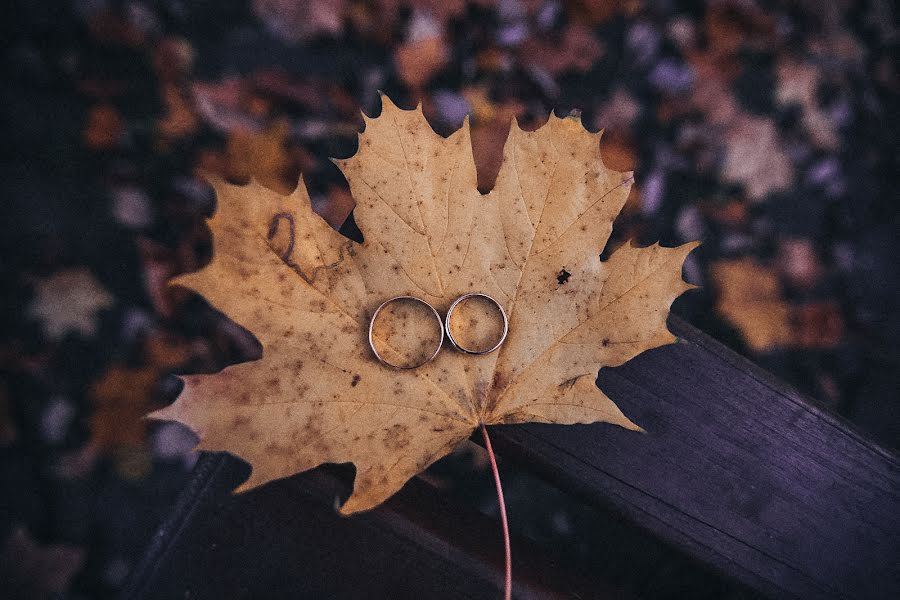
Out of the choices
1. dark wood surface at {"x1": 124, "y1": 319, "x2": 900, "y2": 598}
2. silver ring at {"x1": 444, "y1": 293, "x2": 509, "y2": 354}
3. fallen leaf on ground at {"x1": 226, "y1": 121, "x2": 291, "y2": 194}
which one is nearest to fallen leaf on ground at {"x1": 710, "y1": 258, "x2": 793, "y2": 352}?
dark wood surface at {"x1": 124, "y1": 319, "x2": 900, "y2": 598}

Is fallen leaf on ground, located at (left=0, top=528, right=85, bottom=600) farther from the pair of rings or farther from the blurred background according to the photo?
the pair of rings

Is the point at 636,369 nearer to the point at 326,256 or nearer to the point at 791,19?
the point at 326,256

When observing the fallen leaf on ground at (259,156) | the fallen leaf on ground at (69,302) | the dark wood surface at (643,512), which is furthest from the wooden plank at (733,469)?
the fallen leaf on ground at (69,302)

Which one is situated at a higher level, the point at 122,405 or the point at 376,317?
the point at 376,317

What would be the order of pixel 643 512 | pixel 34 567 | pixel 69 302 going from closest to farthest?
pixel 643 512, pixel 34 567, pixel 69 302

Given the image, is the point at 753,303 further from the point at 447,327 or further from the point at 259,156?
the point at 259,156

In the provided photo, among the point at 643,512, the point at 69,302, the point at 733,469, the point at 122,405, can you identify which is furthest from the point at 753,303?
the point at 69,302
